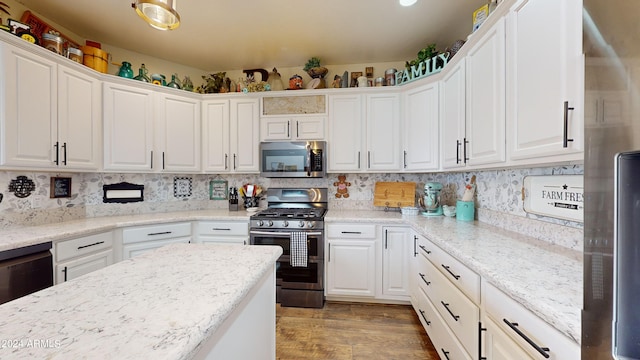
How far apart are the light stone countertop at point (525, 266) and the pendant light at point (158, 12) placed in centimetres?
203

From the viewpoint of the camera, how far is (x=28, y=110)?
1.84 m

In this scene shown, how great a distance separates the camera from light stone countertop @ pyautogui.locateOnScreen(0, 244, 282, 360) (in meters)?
0.47

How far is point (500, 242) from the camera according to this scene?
147cm

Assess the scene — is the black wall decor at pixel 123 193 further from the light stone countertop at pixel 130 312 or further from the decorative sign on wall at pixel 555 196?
Result: the decorative sign on wall at pixel 555 196

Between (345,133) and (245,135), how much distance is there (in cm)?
123

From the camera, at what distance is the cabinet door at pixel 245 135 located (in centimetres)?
291

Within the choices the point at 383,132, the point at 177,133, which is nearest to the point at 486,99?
the point at 383,132

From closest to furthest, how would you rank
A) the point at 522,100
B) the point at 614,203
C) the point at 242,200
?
the point at 614,203 < the point at 522,100 < the point at 242,200

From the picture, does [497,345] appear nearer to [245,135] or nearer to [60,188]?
[245,135]

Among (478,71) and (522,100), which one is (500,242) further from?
(478,71)

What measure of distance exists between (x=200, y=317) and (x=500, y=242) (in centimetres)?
167

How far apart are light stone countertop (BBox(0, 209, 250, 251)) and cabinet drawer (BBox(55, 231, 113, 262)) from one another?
0.14 feet

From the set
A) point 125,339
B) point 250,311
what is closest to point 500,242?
point 250,311

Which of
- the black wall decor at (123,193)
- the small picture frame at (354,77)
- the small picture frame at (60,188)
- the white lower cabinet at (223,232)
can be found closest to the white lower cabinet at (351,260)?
the white lower cabinet at (223,232)
